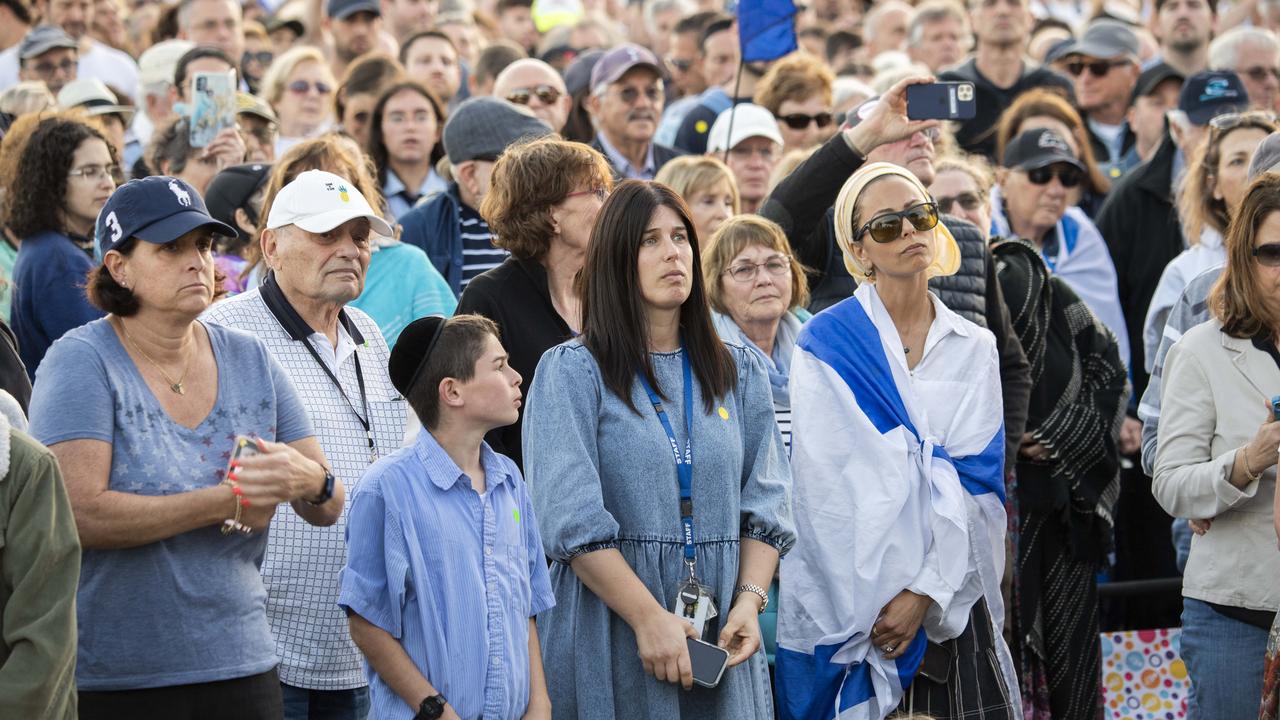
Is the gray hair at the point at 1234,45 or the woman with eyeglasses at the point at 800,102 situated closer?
the woman with eyeglasses at the point at 800,102

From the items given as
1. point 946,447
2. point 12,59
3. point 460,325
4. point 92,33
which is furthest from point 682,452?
point 92,33

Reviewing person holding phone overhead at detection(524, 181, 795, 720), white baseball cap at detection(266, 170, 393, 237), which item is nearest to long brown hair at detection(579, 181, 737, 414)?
person holding phone overhead at detection(524, 181, 795, 720)

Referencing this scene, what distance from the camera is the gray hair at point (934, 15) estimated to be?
38.7ft

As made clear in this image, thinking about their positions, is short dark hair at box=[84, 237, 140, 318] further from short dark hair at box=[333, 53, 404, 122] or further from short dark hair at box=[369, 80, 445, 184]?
short dark hair at box=[333, 53, 404, 122]

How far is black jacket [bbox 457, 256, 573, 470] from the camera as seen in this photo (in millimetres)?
5047

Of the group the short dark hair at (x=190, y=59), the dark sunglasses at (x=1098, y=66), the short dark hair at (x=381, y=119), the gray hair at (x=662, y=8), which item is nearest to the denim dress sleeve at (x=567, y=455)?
the short dark hair at (x=381, y=119)

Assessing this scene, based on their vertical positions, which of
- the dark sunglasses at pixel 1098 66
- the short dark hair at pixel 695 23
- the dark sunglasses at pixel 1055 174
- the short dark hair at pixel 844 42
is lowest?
the dark sunglasses at pixel 1055 174

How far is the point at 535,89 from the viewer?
27.4ft

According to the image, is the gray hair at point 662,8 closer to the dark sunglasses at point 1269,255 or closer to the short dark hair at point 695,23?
the short dark hair at point 695,23

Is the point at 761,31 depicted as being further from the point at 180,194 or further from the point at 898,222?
the point at 180,194

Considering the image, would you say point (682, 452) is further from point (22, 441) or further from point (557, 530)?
point (22, 441)

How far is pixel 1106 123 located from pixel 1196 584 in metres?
6.43

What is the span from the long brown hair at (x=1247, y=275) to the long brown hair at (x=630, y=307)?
1.66 m

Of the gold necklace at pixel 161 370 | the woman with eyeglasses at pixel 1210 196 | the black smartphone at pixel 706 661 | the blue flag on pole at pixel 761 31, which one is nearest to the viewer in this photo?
the gold necklace at pixel 161 370
